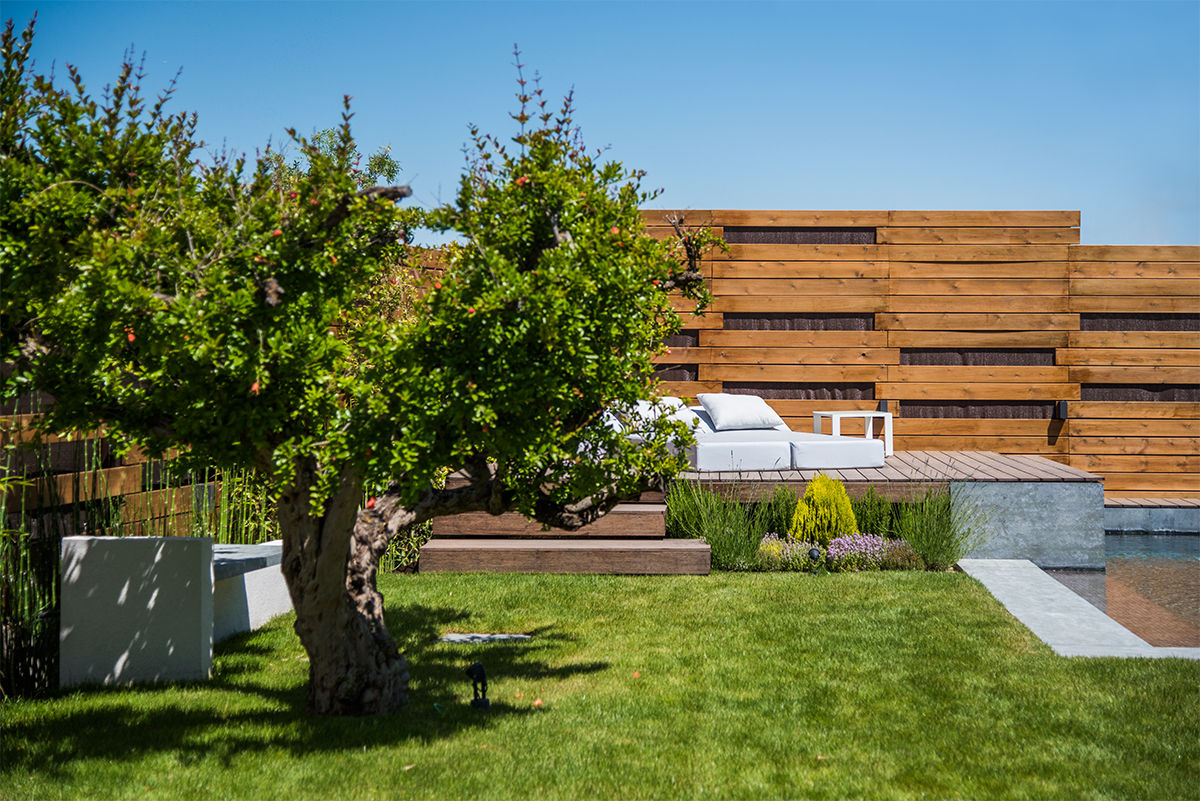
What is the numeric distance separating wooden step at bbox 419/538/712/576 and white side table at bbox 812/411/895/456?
2931 mm

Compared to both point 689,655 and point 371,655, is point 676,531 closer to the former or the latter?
point 689,655

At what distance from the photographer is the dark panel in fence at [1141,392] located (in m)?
10.5

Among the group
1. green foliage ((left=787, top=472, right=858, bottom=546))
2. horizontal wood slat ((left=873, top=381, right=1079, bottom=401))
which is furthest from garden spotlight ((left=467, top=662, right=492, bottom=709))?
horizontal wood slat ((left=873, top=381, right=1079, bottom=401))

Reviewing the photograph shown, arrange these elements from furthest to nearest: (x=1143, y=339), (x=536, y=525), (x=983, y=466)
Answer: (x=1143, y=339) < (x=983, y=466) < (x=536, y=525)

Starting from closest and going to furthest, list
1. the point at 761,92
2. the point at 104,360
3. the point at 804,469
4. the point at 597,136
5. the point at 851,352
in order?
the point at 104,360 → the point at 597,136 → the point at 761,92 → the point at 804,469 → the point at 851,352

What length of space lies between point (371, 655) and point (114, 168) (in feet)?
7.21

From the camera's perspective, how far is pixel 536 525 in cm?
772

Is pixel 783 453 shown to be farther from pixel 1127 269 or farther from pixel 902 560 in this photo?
pixel 1127 269

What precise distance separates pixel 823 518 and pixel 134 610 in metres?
5.06

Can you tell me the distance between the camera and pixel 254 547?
5953mm

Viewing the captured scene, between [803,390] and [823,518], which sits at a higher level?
[803,390]

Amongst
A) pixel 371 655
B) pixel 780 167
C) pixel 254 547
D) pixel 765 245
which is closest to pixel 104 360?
pixel 371 655

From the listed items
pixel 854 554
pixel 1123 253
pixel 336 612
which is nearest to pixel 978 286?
pixel 1123 253

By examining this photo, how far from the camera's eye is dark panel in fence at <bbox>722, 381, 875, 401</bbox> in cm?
1046
